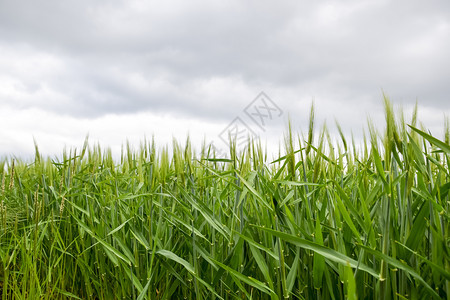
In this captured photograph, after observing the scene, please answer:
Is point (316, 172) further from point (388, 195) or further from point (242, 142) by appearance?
point (242, 142)

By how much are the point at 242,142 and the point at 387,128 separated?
58 cm

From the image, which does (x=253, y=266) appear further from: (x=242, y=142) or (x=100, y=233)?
(x=100, y=233)

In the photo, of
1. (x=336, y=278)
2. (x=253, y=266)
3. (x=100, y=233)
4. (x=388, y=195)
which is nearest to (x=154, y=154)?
(x=100, y=233)

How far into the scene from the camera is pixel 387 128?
90cm

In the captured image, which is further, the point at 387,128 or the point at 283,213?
the point at 283,213

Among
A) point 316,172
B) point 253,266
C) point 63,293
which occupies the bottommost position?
point 63,293

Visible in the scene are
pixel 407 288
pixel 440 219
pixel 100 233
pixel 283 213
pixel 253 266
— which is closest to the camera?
pixel 440 219

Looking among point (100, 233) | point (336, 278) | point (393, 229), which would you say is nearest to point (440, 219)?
point (393, 229)

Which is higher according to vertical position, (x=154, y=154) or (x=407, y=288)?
(x=154, y=154)

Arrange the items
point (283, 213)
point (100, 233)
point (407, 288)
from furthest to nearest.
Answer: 1. point (100, 233)
2. point (283, 213)
3. point (407, 288)

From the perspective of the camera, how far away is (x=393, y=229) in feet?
2.95

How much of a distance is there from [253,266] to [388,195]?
1.98 ft

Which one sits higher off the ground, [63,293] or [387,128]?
[387,128]

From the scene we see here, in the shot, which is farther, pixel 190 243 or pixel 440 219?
pixel 190 243
